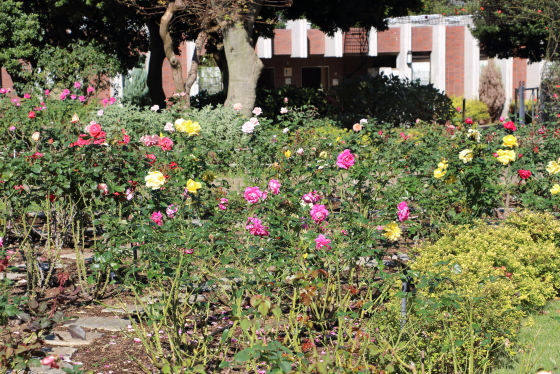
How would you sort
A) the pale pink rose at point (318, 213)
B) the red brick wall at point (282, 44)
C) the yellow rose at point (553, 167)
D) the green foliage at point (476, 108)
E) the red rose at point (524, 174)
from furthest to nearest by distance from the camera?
the red brick wall at point (282, 44)
the green foliage at point (476, 108)
the red rose at point (524, 174)
the yellow rose at point (553, 167)
the pale pink rose at point (318, 213)

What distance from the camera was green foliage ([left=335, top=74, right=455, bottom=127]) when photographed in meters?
16.8

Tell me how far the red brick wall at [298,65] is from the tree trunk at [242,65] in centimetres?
2189

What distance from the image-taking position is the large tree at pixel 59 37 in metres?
16.5

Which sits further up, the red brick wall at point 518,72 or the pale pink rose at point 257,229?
the red brick wall at point 518,72

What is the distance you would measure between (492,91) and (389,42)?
17.8ft

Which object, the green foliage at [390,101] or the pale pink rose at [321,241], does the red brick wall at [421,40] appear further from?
the pale pink rose at [321,241]

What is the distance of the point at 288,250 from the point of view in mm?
3822

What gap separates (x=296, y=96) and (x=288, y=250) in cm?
1488

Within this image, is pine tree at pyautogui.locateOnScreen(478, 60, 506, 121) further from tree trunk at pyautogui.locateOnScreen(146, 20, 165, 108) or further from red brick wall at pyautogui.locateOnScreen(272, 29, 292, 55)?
tree trunk at pyautogui.locateOnScreen(146, 20, 165, 108)

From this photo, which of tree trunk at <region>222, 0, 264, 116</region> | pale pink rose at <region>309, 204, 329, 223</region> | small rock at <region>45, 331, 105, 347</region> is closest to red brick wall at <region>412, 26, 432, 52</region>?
tree trunk at <region>222, 0, 264, 116</region>

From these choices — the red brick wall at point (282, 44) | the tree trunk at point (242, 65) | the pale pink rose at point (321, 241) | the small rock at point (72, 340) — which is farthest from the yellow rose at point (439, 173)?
the red brick wall at point (282, 44)

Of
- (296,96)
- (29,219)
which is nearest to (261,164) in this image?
(29,219)

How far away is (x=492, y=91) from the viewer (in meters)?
31.6

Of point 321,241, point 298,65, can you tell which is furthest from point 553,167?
point 298,65
